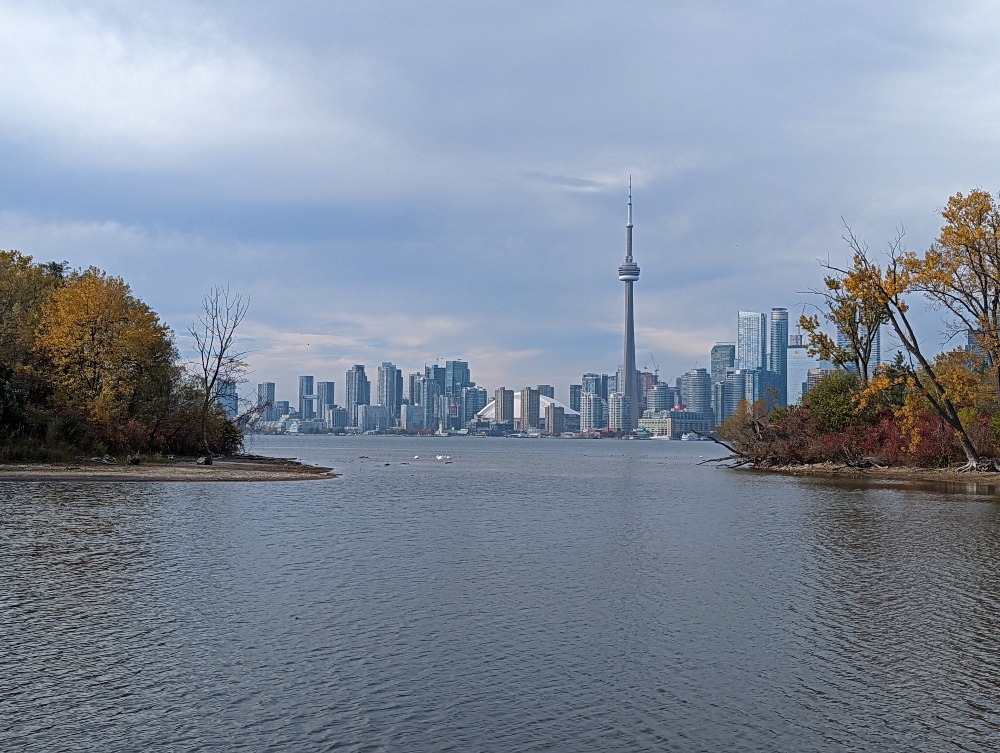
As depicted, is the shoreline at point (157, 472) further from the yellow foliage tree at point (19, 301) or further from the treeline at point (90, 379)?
the yellow foliage tree at point (19, 301)

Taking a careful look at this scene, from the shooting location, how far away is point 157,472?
5081 centimetres

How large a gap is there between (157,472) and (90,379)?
1347 centimetres

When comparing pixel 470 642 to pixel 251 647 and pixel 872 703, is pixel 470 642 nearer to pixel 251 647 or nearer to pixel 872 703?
pixel 251 647

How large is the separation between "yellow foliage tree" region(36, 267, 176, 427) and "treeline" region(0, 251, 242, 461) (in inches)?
2.6

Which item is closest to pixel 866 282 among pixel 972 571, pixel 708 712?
pixel 972 571

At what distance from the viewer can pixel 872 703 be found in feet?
40.9

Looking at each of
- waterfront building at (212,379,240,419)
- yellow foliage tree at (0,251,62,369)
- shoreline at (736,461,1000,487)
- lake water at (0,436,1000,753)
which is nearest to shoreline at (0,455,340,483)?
waterfront building at (212,379,240,419)

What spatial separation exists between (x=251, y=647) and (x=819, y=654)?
9.13 metres

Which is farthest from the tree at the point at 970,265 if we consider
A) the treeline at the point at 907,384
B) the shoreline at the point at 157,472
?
the shoreline at the point at 157,472

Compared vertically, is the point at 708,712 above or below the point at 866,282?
below

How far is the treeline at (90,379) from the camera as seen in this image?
5462cm

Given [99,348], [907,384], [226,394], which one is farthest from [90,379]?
[907,384]

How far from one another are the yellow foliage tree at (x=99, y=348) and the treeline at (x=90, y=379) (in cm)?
7

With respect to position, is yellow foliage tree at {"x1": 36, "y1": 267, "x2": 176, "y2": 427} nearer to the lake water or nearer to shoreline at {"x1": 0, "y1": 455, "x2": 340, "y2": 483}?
shoreline at {"x1": 0, "y1": 455, "x2": 340, "y2": 483}
